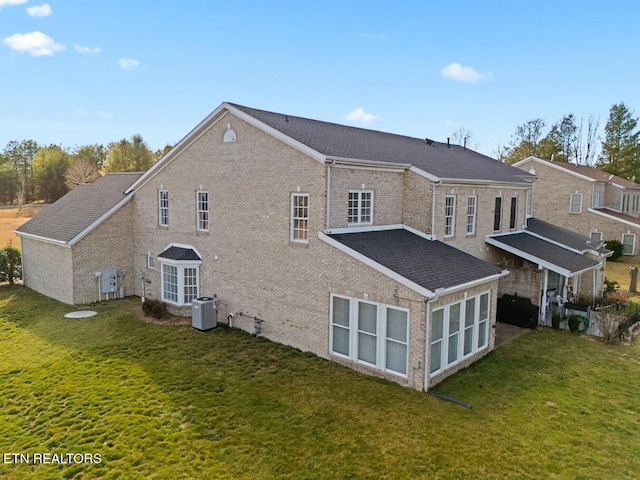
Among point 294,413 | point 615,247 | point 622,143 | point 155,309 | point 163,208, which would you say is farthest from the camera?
point 622,143

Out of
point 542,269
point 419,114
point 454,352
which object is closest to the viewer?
point 454,352

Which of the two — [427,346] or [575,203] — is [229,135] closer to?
[427,346]

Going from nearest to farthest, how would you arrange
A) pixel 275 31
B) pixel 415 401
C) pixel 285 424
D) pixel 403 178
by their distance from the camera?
pixel 285 424
pixel 415 401
pixel 403 178
pixel 275 31

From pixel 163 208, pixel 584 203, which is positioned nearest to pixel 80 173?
pixel 163 208

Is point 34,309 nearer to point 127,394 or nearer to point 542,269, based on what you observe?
point 127,394

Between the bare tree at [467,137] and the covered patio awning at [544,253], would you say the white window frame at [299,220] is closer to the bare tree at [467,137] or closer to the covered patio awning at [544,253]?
the covered patio awning at [544,253]

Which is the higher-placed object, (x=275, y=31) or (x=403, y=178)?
(x=275, y=31)

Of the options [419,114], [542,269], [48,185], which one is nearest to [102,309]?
[542,269]
